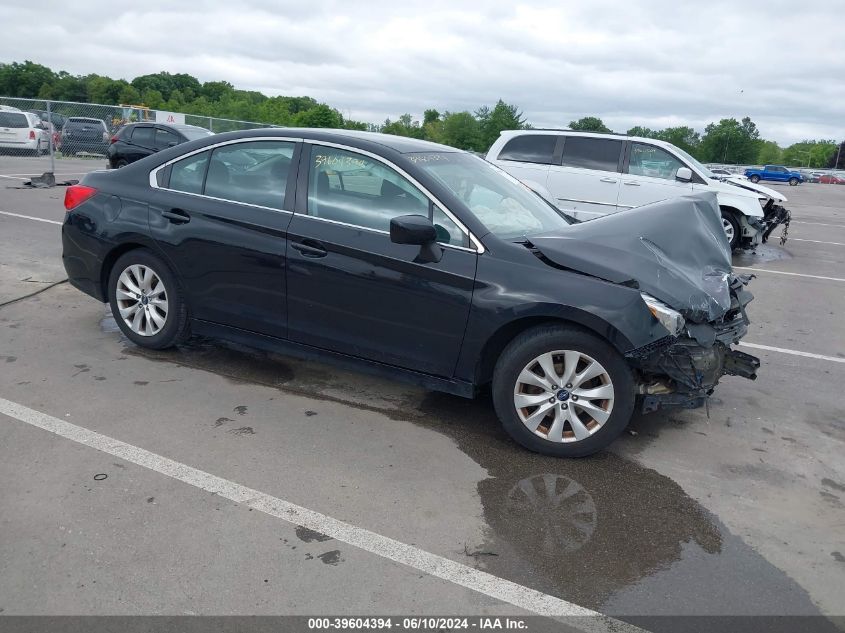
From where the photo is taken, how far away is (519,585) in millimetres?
2910

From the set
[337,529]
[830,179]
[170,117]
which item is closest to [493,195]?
[337,529]

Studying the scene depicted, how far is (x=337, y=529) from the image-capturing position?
3.22 m

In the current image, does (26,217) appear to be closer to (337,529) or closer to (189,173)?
(189,173)

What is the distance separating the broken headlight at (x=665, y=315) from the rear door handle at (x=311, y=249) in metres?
1.91

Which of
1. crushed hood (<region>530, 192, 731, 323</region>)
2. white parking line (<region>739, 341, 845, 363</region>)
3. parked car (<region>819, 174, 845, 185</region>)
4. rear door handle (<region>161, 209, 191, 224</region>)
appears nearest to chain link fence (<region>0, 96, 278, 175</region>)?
rear door handle (<region>161, 209, 191, 224</region>)

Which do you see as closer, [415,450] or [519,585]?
[519,585]

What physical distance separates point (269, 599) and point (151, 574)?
51cm

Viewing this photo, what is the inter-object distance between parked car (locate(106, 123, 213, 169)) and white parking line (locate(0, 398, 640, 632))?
13824mm

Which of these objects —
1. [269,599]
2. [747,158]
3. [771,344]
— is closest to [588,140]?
[771,344]

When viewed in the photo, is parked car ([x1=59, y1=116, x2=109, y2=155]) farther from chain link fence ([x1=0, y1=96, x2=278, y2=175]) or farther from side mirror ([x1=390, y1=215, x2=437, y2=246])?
side mirror ([x1=390, y1=215, x2=437, y2=246])

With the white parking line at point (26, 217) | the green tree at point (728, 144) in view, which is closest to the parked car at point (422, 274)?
the white parking line at point (26, 217)

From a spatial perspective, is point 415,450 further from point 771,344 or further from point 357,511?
point 771,344

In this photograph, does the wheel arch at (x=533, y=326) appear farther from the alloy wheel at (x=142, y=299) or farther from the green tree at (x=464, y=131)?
the green tree at (x=464, y=131)

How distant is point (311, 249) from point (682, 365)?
2289 mm
